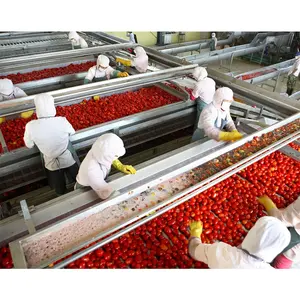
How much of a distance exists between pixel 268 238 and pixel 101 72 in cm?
456

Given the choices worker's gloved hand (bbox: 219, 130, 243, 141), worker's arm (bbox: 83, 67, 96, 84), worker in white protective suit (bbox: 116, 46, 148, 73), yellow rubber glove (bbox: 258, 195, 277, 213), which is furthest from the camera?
worker in white protective suit (bbox: 116, 46, 148, 73)

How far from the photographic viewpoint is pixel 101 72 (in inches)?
209

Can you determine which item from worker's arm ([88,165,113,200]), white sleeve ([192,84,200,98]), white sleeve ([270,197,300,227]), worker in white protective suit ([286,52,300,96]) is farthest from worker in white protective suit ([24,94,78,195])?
worker in white protective suit ([286,52,300,96])

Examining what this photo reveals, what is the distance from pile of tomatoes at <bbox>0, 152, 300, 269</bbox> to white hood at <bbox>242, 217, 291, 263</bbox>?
59cm

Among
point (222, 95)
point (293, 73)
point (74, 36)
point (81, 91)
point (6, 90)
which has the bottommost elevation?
point (293, 73)

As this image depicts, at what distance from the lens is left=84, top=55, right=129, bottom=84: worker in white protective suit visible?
16.7ft

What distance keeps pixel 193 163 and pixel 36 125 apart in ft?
6.57

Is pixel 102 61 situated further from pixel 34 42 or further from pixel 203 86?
pixel 34 42

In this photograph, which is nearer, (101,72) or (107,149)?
(107,149)

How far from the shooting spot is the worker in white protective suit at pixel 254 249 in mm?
1818

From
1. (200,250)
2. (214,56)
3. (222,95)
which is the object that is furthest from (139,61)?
(200,250)

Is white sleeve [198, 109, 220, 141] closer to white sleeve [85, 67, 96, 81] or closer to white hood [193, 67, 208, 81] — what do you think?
white hood [193, 67, 208, 81]

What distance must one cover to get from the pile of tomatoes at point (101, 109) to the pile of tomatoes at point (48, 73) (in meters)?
1.67

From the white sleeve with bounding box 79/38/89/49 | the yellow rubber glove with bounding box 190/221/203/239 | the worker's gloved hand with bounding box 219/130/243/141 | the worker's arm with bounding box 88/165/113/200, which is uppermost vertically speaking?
the white sleeve with bounding box 79/38/89/49
